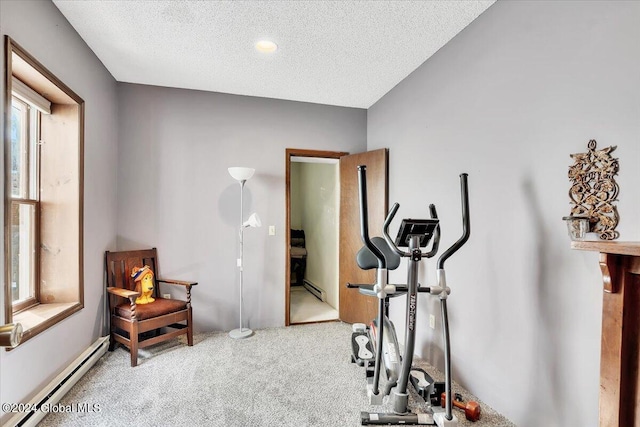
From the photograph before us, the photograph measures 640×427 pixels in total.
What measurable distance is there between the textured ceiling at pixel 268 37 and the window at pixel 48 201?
2.05 feet

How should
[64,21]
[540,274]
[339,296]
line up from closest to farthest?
[540,274], [64,21], [339,296]

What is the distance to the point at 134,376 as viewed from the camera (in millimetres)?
2471

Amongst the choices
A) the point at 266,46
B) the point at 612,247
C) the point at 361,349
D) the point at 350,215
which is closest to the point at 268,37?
the point at 266,46

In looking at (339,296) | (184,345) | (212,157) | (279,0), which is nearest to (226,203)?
(212,157)

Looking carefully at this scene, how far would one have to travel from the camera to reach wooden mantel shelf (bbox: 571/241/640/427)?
1.21 metres

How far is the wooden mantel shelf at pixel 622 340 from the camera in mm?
1215

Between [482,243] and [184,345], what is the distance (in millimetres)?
2783

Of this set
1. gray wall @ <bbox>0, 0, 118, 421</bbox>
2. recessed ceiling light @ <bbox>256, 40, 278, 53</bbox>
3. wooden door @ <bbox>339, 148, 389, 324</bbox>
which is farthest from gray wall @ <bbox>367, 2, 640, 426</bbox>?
gray wall @ <bbox>0, 0, 118, 421</bbox>

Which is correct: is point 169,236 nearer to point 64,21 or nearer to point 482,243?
point 64,21

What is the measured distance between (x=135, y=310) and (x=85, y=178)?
3.80 ft

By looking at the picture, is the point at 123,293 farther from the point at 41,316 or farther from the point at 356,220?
the point at 356,220

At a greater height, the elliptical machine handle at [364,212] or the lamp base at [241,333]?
the elliptical machine handle at [364,212]

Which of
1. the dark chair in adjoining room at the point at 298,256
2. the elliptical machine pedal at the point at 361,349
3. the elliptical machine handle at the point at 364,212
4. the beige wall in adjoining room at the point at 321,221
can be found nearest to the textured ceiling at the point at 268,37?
the elliptical machine handle at the point at 364,212

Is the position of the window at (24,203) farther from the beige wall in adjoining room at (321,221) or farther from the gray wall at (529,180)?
the gray wall at (529,180)
